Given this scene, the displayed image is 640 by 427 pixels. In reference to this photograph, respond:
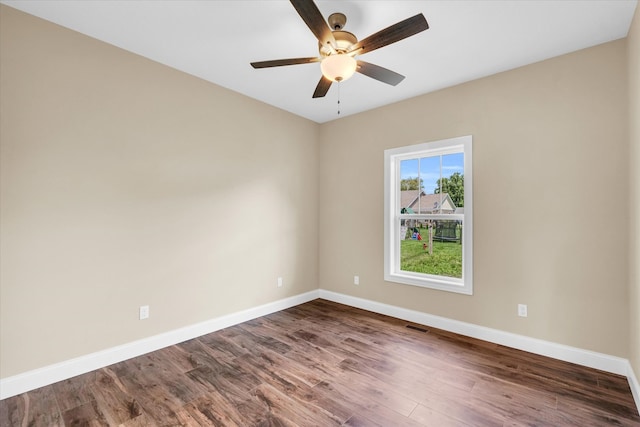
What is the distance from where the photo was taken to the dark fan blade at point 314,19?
162cm

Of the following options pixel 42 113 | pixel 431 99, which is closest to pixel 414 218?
pixel 431 99

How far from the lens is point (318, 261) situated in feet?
15.4

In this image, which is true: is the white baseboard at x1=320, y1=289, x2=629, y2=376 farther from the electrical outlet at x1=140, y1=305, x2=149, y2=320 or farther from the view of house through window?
the electrical outlet at x1=140, y1=305, x2=149, y2=320

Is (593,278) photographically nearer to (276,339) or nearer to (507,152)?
(507,152)

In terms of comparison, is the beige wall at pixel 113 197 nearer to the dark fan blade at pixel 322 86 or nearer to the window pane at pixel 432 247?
the dark fan blade at pixel 322 86

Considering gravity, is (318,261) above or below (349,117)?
below

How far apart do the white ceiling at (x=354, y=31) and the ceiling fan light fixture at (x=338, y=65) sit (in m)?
0.41

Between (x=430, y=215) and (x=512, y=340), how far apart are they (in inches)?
60.0

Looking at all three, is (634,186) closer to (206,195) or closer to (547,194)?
(547,194)

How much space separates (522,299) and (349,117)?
3.11 m

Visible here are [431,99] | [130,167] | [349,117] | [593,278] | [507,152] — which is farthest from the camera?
[349,117]

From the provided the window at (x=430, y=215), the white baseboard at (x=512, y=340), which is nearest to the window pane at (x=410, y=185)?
the window at (x=430, y=215)

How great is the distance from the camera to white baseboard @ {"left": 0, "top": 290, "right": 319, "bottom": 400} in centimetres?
216

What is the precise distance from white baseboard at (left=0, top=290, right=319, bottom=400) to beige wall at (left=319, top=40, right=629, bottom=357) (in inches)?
85.4
